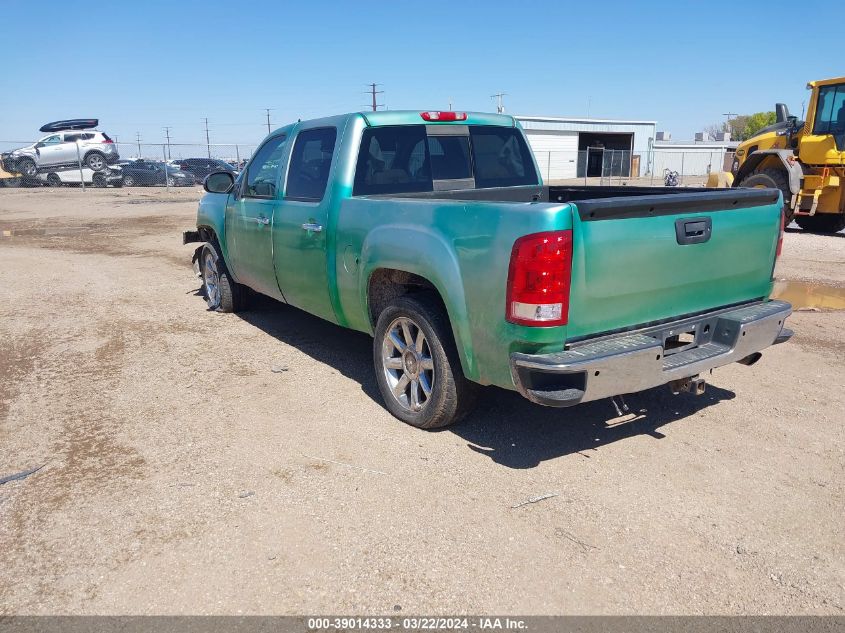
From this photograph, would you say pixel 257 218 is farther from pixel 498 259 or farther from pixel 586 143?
pixel 586 143

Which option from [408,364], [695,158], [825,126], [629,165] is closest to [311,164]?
[408,364]

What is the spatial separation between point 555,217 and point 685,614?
5.83 ft

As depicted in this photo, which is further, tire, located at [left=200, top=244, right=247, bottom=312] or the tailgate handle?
tire, located at [left=200, top=244, right=247, bottom=312]

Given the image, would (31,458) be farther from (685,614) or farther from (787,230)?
(787,230)

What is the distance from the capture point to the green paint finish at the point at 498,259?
343 centimetres

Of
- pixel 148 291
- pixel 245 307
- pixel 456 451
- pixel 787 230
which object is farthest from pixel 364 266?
pixel 787 230

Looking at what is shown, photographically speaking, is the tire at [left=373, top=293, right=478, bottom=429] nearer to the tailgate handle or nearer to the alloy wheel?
the alloy wheel

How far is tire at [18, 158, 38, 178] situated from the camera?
32594 millimetres

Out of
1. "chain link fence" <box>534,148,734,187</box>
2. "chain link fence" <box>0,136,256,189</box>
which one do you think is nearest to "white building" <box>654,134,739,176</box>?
"chain link fence" <box>534,148,734,187</box>

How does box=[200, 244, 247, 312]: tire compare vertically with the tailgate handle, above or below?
below

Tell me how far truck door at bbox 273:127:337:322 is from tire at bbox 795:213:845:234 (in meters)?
12.4

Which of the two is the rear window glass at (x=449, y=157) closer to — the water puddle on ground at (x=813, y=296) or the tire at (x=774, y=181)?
the water puddle on ground at (x=813, y=296)

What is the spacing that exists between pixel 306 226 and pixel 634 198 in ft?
8.48

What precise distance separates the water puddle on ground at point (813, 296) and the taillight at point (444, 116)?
13.8 ft
